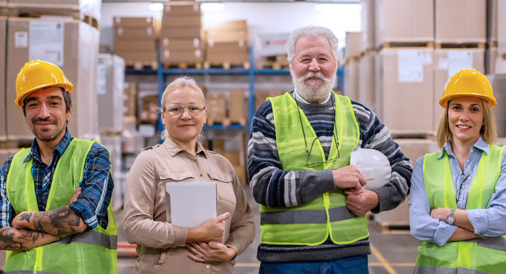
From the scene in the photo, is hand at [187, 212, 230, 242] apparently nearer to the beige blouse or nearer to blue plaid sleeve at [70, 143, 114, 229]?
the beige blouse

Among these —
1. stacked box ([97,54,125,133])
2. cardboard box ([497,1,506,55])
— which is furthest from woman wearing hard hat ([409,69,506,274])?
stacked box ([97,54,125,133])

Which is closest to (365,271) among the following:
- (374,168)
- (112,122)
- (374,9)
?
(374,168)

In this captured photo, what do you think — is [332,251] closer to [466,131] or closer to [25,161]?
[466,131]

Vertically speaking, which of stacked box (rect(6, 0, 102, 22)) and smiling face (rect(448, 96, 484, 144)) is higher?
stacked box (rect(6, 0, 102, 22))

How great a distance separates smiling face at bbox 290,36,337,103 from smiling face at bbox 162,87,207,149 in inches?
19.0

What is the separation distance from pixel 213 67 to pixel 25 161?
27.9ft

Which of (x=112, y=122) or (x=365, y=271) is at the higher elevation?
(x=112, y=122)

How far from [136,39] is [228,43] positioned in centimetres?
198

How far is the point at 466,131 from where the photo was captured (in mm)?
2295

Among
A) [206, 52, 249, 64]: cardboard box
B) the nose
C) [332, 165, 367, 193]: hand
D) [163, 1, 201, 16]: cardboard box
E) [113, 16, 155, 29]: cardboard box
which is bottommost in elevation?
[332, 165, 367, 193]: hand

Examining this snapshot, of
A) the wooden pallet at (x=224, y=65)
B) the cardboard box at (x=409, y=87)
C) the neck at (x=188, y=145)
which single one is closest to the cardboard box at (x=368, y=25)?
the cardboard box at (x=409, y=87)

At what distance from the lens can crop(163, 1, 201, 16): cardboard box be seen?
9.83 meters

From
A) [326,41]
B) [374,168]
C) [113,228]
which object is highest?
[326,41]

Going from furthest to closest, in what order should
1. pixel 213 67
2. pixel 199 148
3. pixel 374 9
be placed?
1. pixel 213 67
2. pixel 374 9
3. pixel 199 148
